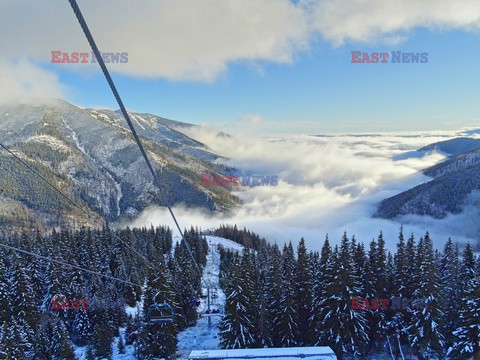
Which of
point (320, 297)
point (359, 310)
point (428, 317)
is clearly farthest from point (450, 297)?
point (320, 297)

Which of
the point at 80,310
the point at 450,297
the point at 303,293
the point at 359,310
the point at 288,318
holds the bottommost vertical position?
the point at 80,310

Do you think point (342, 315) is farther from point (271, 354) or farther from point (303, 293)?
point (271, 354)

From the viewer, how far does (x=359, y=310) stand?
32719 mm

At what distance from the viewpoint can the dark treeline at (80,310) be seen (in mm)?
33769

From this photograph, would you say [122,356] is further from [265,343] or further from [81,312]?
[265,343]

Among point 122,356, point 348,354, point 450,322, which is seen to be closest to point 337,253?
point 348,354

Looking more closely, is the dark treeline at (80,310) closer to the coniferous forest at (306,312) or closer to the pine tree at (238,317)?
the coniferous forest at (306,312)

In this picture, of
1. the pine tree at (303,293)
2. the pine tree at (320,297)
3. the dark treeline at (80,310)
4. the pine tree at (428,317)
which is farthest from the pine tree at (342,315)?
the dark treeline at (80,310)

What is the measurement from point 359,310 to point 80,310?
128 feet

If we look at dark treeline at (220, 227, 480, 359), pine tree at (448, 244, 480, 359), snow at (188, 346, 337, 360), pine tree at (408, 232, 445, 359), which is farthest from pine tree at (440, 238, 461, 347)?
snow at (188, 346, 337, 360)

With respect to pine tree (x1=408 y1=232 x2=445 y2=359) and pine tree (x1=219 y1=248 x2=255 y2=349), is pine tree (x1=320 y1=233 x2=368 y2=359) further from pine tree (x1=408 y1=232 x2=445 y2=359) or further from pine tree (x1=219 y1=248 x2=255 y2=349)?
pine tree (x1=219 y1=248 x2=255 y2=349)

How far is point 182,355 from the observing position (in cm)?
3919

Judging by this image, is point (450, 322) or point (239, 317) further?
point (450, 322)

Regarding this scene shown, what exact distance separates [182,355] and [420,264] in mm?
31642
